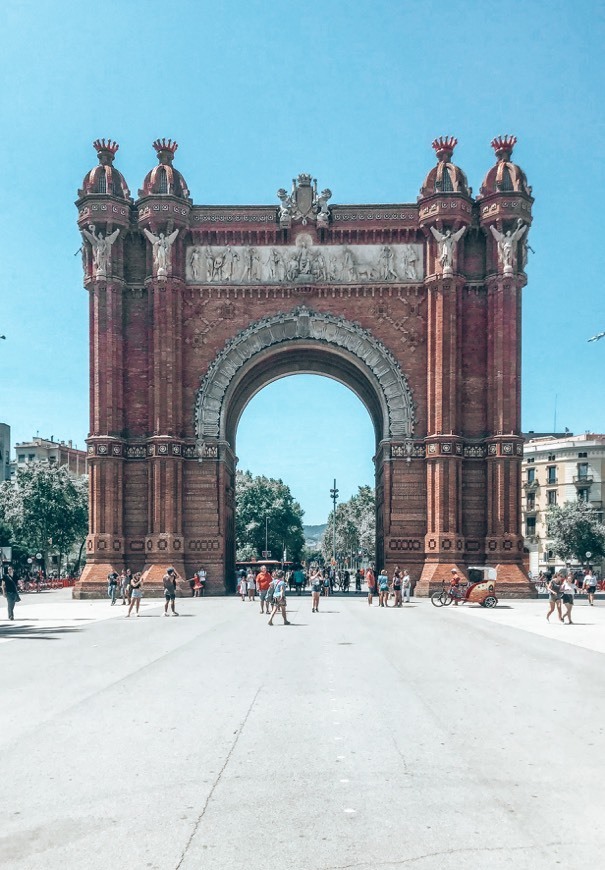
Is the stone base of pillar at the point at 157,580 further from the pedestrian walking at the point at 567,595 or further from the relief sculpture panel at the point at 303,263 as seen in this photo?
the pedestrian walking at the point at 567,595

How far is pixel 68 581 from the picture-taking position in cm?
7656

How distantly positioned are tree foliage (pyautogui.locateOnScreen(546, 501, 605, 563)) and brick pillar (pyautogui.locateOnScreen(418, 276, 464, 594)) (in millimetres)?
43420

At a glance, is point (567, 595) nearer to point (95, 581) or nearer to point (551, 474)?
point (95, 581)

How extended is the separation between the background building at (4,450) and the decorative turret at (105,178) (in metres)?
74.6

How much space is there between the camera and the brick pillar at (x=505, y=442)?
46938 mm

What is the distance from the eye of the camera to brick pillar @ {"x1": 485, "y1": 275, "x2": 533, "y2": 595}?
4694 centimetres

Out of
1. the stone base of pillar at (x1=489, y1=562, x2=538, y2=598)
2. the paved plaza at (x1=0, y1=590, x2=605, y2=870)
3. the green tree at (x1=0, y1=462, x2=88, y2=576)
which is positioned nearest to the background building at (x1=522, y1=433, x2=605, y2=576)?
the green tree at (x1=0, y1=462, x2=88, y2=576)

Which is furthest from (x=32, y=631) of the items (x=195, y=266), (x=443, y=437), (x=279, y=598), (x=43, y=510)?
(x=43, y=510)

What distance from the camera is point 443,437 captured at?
4697 cm

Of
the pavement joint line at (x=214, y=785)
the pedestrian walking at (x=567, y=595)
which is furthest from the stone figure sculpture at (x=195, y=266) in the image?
the pavement joint line at (x=214, y=785)

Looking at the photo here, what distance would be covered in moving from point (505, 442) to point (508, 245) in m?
9.00

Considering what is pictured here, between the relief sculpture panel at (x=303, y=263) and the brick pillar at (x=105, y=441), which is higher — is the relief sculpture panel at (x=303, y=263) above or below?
above

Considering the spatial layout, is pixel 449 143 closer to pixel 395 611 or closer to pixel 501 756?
pixel 395 611

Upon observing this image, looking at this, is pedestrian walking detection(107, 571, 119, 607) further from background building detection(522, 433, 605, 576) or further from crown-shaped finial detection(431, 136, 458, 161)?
background building detection(522, 433, 605, 576)
